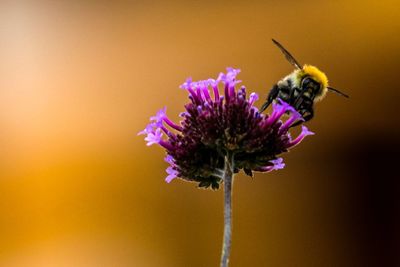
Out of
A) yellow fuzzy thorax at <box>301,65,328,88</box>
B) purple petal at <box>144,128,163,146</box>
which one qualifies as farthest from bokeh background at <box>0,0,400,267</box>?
purple petal at <box>144,128,163,146</box>

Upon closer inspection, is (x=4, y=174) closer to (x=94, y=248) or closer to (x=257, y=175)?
(x=94, y=248)

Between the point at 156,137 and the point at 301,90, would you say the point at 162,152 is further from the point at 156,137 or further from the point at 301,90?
the point at 156,137

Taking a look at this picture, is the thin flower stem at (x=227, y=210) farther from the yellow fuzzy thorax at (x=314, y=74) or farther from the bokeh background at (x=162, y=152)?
the bokeh background at (x=162, y=152)

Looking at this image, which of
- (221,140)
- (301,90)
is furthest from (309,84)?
(221,140)

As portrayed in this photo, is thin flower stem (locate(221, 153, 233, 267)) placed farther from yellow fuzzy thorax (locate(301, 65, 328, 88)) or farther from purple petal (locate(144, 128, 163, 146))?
yellow fuzzy thorax (locate(301, 65, 328, 88))

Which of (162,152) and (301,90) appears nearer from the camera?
(301,90)

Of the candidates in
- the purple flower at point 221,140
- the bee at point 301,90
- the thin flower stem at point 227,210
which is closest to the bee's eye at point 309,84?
the bee at point 301,90

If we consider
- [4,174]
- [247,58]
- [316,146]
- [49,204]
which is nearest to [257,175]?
[316,146]
